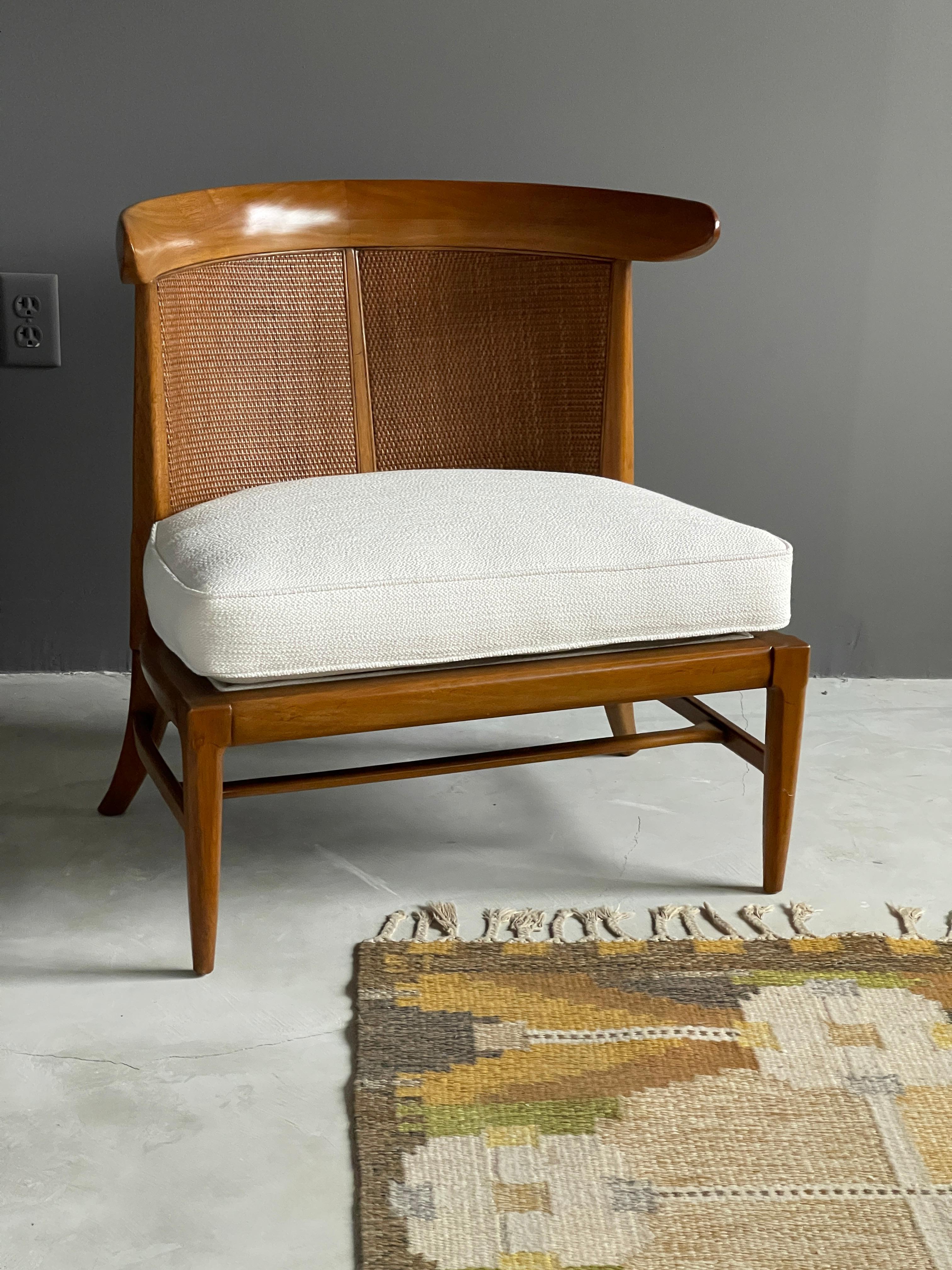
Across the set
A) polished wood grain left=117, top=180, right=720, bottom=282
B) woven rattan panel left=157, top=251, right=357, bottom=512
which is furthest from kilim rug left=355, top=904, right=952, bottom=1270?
polished wood grain left=117, top=180, right=720, bottom=282

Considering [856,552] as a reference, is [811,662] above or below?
below

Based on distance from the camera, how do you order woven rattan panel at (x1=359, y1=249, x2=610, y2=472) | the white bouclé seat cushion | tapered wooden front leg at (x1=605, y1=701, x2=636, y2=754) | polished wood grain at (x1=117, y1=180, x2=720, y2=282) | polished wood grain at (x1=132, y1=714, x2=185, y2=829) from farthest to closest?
tapered wooden front leg at (x1=605, y1=701, x2=636, y2=754) < woven rattan panel at (x1=359, y1=249, x2=610, y2=472) < polished wood grain at (x1=117, y1=180, x2=720, y2=282) < polished wood grain at (x1=132, y1=714, x2=185, y2=829) < the white bouclé seat cushion

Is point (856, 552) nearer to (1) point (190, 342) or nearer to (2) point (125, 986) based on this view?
(1) point (190, 342)

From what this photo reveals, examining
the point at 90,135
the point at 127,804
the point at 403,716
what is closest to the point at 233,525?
the point at 403,716

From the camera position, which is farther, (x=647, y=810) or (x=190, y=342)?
(x=647, y=810)

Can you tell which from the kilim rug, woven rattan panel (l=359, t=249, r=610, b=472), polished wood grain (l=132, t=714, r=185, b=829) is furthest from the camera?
woven rattan panel (l=359, t=249, r=610, b=472)

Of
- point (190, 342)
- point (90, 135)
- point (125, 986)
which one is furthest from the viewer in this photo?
point (90, 135)

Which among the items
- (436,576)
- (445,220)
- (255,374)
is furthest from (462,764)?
(445,220)

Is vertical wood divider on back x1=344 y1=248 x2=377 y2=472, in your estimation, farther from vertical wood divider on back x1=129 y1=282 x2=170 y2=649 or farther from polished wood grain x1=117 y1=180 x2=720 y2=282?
vertical wood divider on back x1=129 y1=282 x2=170 y2=649

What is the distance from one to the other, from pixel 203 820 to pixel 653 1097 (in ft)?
1.49

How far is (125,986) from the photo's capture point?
1131 millimetres

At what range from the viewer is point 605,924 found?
125cm

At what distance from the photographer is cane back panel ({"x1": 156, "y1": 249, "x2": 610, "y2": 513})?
147 cm

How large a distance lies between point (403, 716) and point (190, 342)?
1.86ft
